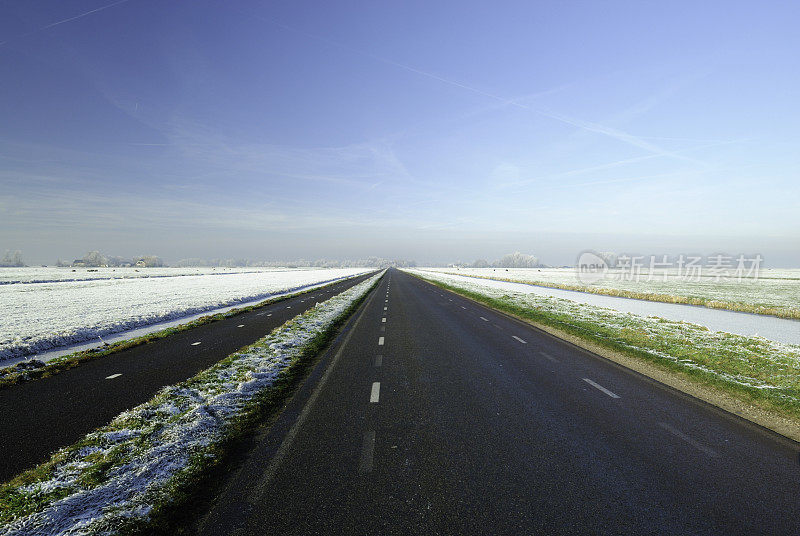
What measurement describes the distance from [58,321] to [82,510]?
1918cm

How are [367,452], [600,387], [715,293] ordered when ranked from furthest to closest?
[715,293]
[600,387]
[367,452]

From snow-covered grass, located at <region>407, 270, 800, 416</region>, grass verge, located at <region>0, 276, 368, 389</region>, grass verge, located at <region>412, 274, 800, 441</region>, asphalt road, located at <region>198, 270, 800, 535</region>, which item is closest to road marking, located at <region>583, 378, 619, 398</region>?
asphalt road, located at <region>198, 270, 800, 535</region>

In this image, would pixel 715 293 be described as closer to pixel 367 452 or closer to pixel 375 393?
pixel 375 393

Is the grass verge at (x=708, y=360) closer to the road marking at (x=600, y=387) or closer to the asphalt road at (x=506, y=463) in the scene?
the asphalt road at (x=506, y=463)

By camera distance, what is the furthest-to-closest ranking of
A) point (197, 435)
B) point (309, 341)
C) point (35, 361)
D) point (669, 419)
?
point (309, 341), point (35, 361), point (669, 419), point (197, 435)

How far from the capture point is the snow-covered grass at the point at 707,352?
844 cm

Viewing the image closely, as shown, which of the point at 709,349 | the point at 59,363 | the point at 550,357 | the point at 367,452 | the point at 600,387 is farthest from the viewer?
the point at 709,349

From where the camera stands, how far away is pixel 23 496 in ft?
13.8

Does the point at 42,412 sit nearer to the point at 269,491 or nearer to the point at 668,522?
the point at 269,491

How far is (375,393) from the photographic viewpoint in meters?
7.67

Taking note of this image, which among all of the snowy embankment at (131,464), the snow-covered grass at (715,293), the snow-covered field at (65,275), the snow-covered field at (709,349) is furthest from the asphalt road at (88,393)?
the snow-covered field at (65,275)

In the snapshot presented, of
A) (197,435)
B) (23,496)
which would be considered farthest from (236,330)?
(23,496)

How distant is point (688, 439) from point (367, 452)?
5297 millimetres

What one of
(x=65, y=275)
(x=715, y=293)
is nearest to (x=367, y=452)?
(x=715, y=293)
